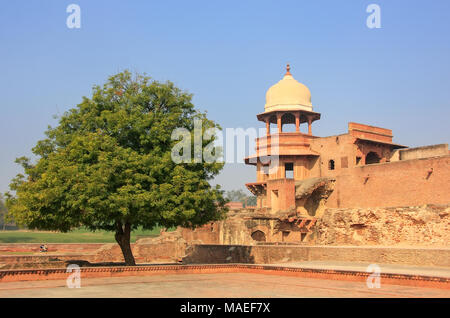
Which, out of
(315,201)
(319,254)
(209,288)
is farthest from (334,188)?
(209,288)

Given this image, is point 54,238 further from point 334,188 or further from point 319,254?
point 319,254

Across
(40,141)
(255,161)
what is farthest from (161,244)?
(40,141)

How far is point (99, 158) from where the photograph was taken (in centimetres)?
1477

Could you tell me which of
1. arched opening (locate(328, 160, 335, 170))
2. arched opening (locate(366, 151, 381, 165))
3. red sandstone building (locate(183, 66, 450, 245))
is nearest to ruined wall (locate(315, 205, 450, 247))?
red sandstone building (locate(183, 66, 450, 245))

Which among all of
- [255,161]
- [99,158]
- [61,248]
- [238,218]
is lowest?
[61,248]

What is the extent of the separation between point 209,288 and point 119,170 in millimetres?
6210

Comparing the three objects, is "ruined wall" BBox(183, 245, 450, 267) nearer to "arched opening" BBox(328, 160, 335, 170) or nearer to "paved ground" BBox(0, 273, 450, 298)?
"paved ground" BBox(0, 273, 450, 298)

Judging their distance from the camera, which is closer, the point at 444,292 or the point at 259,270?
the point at 444,292

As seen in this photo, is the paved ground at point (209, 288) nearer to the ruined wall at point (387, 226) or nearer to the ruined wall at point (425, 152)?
the ruined wall at point (387, 226)

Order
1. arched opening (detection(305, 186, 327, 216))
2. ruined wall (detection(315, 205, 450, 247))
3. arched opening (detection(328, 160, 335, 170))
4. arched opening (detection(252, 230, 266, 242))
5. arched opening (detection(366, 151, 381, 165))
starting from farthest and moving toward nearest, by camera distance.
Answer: arched opening (detection(366, 151, 381, 165))
arched opening (detection(328, 160, 335, 170))
arched opening (detection(305, 186, 327, 216))
arched opening (detection(252, 230, 266, 242))
ruined wall (detection(315, 205, 450, 247))

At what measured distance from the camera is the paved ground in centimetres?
900

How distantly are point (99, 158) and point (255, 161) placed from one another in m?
22.9

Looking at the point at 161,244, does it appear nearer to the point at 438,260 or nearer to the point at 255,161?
the point at 255,161

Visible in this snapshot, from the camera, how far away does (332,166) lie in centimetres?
3278
